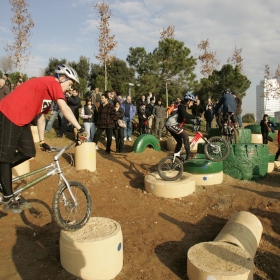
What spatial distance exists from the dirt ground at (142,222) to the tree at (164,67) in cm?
2265

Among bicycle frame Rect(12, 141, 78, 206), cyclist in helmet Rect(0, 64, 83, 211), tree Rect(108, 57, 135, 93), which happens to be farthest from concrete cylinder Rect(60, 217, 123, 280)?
tree Rect(108, 57, 135, 93)

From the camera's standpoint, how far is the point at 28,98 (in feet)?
13.1

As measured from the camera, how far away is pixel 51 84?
402 centimetres

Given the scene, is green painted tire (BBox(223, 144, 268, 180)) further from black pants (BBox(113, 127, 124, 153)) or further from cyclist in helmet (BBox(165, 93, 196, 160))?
black pants (BBox(113, 127, 124, 153))

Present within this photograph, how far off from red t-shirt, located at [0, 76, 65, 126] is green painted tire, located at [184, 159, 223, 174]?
207 inches

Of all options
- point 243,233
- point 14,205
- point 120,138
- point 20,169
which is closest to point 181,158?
point 243,233

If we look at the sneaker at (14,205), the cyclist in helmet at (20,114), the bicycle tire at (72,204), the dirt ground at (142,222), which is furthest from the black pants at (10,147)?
the dirt ground at (142,222)

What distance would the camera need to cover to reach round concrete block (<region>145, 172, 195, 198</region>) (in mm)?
7156

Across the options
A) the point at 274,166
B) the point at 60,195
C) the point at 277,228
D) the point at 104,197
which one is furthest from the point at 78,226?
the point at 274,166

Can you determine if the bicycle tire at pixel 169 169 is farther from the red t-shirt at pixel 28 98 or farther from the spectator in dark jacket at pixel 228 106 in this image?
the red t-shirt at pixel 28 98

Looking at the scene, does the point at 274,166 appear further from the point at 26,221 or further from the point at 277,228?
the point at 26,221

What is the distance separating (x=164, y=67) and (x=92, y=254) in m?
29.4

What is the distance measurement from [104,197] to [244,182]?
4580mm

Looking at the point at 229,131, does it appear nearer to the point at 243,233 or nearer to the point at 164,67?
the point at 243,233
